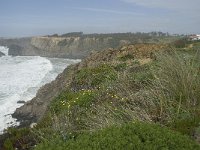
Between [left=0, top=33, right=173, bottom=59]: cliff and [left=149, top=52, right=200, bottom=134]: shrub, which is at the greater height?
[left=149, top=52, right=200, bottom=134]: shrub

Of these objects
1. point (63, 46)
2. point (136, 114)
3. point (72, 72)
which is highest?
point (136, 114)

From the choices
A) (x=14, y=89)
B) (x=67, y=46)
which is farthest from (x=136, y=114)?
(x=67, y=46)

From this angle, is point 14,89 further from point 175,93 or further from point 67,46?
point 67,46

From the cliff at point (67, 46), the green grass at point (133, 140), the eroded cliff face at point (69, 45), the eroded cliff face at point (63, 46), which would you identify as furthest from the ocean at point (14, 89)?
the eroded cliff face at point (69, 45)

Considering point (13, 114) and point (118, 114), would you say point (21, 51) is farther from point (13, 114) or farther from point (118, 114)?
point (118, 114)

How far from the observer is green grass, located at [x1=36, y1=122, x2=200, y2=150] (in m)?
5.10

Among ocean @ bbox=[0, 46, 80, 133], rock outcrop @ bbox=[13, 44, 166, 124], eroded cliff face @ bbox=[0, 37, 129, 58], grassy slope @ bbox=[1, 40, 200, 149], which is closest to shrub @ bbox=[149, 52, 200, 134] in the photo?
grassy slope @ bbox=[1, 40, 200, 149]

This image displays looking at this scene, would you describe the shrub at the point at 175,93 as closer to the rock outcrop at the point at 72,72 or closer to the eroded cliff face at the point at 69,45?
the rock outcrop at the point at 72,72

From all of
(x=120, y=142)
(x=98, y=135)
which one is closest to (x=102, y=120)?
(x=98, y=135)

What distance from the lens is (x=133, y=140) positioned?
5160mm

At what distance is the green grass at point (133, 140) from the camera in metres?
5.10

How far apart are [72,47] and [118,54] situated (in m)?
104

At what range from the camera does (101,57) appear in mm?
21453

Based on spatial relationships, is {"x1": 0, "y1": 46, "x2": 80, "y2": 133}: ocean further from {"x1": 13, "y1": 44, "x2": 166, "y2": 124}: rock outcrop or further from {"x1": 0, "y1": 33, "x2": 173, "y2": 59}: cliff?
{"x1": 0, "y1": 33, "x2": 173, "y2": 59}: cliff
